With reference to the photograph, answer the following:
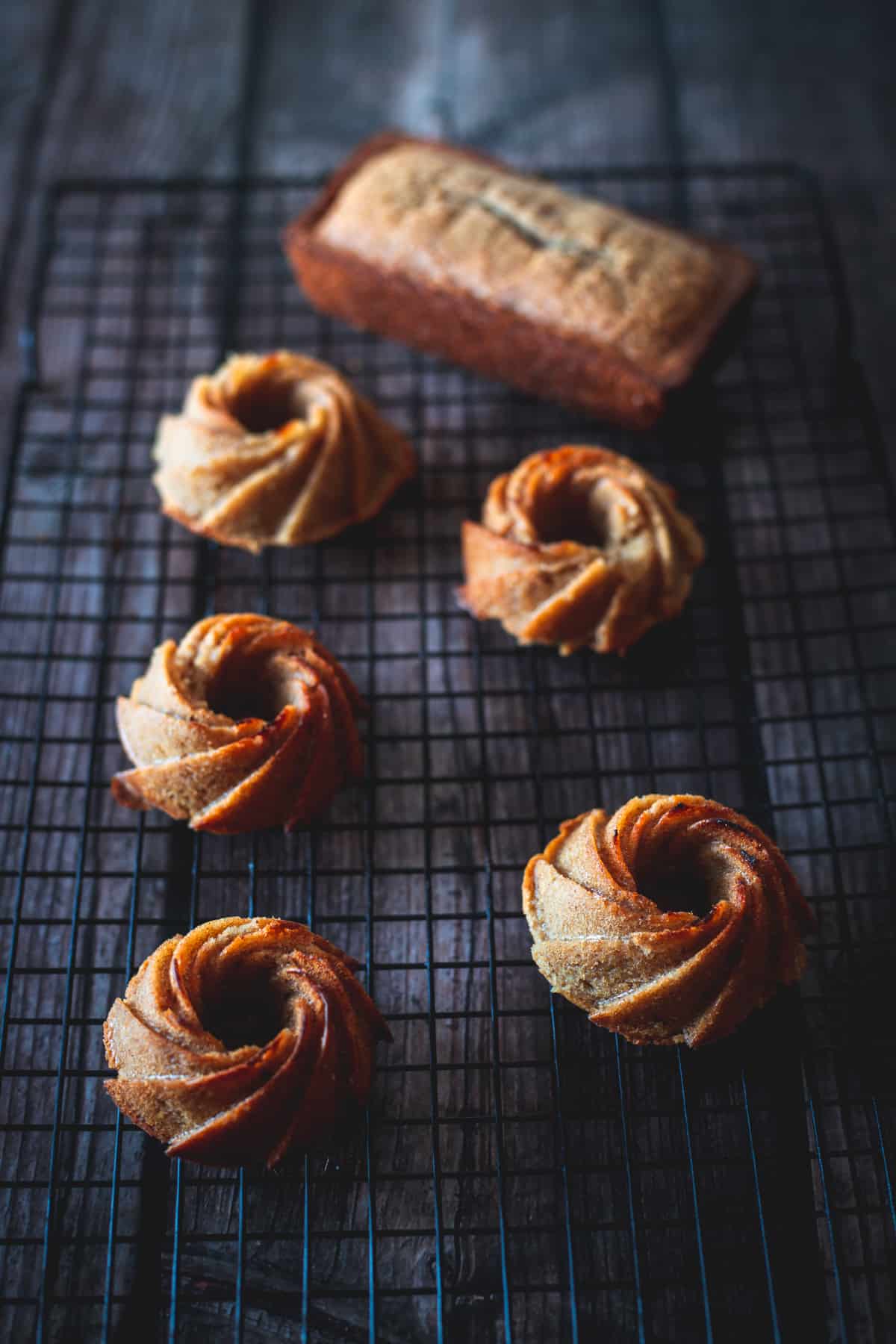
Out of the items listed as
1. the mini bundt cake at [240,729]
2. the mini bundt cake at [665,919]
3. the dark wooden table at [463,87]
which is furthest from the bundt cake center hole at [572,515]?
the dark wooden table at [463,87]

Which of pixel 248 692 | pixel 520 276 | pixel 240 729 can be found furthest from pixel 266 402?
pixel 240 729

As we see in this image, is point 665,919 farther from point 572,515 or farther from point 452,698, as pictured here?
point 572,515

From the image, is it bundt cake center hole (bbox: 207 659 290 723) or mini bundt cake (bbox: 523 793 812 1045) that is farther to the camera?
bundt cake center hole (bbox: 207 659 290 723)

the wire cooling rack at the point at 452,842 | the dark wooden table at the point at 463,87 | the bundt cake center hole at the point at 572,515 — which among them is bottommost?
the wire cooling rack at the point at 452,842

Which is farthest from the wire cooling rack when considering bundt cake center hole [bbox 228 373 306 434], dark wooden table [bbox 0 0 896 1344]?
bundt cake center hole [bbox 228 373 306 434]

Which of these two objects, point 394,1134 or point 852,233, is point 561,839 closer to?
point 394,1134

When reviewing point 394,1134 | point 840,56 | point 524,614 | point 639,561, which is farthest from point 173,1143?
point 840,56

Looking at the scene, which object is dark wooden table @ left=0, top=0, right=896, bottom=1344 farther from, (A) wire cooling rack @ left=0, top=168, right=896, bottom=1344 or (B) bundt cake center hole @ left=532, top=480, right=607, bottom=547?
(B) bundt cake center hole @ left=532, top=480, right=607, bottom=547

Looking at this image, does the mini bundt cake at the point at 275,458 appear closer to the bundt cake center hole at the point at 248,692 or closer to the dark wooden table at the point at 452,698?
the dark wooden table at the point at 452,698
